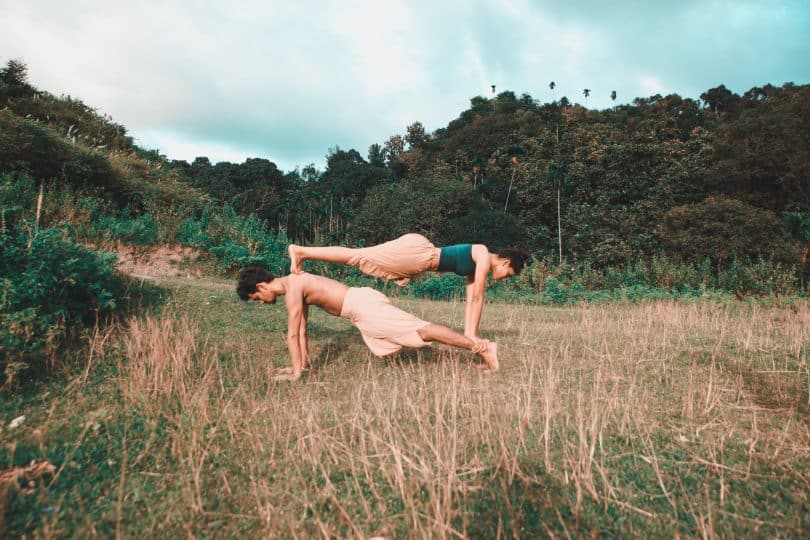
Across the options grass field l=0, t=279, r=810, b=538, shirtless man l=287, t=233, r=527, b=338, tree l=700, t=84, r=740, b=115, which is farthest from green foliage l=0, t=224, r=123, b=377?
tree l=700, t=84, r=740, b=115

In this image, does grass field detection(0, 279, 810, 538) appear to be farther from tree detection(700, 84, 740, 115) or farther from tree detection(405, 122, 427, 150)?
tree detection(405, 122, 427, 150)

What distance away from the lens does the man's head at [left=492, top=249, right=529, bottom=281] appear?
213 inches

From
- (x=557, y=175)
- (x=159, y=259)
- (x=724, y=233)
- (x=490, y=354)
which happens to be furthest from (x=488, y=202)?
(x=490, y=354)

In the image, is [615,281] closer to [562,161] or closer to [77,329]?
[77,329]

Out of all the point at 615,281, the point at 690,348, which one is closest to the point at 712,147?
the point at 615,281

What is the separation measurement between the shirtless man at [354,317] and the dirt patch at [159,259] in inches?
270

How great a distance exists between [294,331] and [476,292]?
7.40 ft

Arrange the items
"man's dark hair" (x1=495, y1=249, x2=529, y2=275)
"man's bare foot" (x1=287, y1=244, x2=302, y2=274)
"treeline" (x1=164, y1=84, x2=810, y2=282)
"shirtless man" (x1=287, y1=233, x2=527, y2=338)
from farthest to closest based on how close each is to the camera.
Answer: "treeline" (x1=164, y1=84, x2=810, y2=282), "man's dark hair" (x1=495, y1=249, x2=529, y2=275), "shirtless man" (x1=287, y1=233, x2=527, y2=338), "man's bare foot" (x1=287, y1=244, x2=302, y2=274)

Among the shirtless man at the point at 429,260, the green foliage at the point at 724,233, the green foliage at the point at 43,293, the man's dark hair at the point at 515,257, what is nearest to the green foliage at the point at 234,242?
the green foliage at the point at 43,293

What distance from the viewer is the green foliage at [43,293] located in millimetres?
4148

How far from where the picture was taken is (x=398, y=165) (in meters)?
54.1

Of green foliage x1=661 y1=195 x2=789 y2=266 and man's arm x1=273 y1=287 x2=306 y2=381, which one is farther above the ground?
green foliage x1=661 y1=195 x2=789 y2=266

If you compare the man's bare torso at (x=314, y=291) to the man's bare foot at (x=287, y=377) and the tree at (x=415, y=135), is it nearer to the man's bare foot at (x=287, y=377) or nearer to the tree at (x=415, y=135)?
the man's bare foot at (x=287, y=377)

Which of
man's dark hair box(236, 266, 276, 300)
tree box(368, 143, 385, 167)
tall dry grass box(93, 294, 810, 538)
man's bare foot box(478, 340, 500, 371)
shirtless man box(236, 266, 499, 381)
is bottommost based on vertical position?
tall dry grass box(93, 294, 810, 538)
